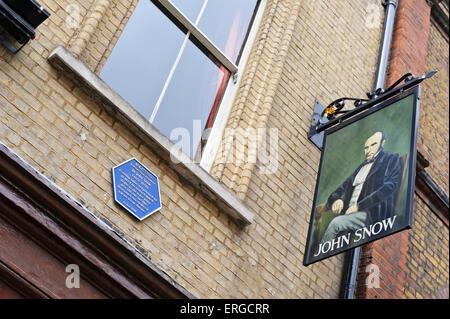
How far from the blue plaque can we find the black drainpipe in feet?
8.02

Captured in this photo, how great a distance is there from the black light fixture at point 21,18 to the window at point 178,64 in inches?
35.3

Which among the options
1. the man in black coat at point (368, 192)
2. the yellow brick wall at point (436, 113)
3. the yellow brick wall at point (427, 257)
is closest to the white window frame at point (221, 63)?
the man in black coat at point (368, 192)

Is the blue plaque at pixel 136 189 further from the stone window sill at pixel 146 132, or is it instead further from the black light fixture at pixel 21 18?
the black light fixture at pixel 21 18

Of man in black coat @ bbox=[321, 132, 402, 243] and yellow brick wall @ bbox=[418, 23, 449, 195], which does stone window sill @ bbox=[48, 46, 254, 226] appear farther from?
yellow brick wall @ bbox=[418, 23, 449, 195]

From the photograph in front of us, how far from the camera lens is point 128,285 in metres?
4.51

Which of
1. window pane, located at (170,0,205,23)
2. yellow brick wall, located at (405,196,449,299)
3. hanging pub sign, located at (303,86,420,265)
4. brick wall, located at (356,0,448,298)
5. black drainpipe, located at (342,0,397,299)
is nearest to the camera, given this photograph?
hanging pub sign, located at (303,86,420,265)

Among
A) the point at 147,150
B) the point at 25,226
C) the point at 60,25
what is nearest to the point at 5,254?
the point at 25,226

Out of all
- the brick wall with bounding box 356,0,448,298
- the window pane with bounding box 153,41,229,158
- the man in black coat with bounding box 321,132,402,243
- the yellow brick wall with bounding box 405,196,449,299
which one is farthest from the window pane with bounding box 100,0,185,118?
the yellow brick wall with bounding box 405,196,449,299

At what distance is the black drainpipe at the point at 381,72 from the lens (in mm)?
6238

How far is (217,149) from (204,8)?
160cm

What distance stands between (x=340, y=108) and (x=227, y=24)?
61.4 inches

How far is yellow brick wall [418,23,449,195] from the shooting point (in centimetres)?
866

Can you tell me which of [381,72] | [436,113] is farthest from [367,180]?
[436,113]

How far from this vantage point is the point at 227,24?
6527 mm
